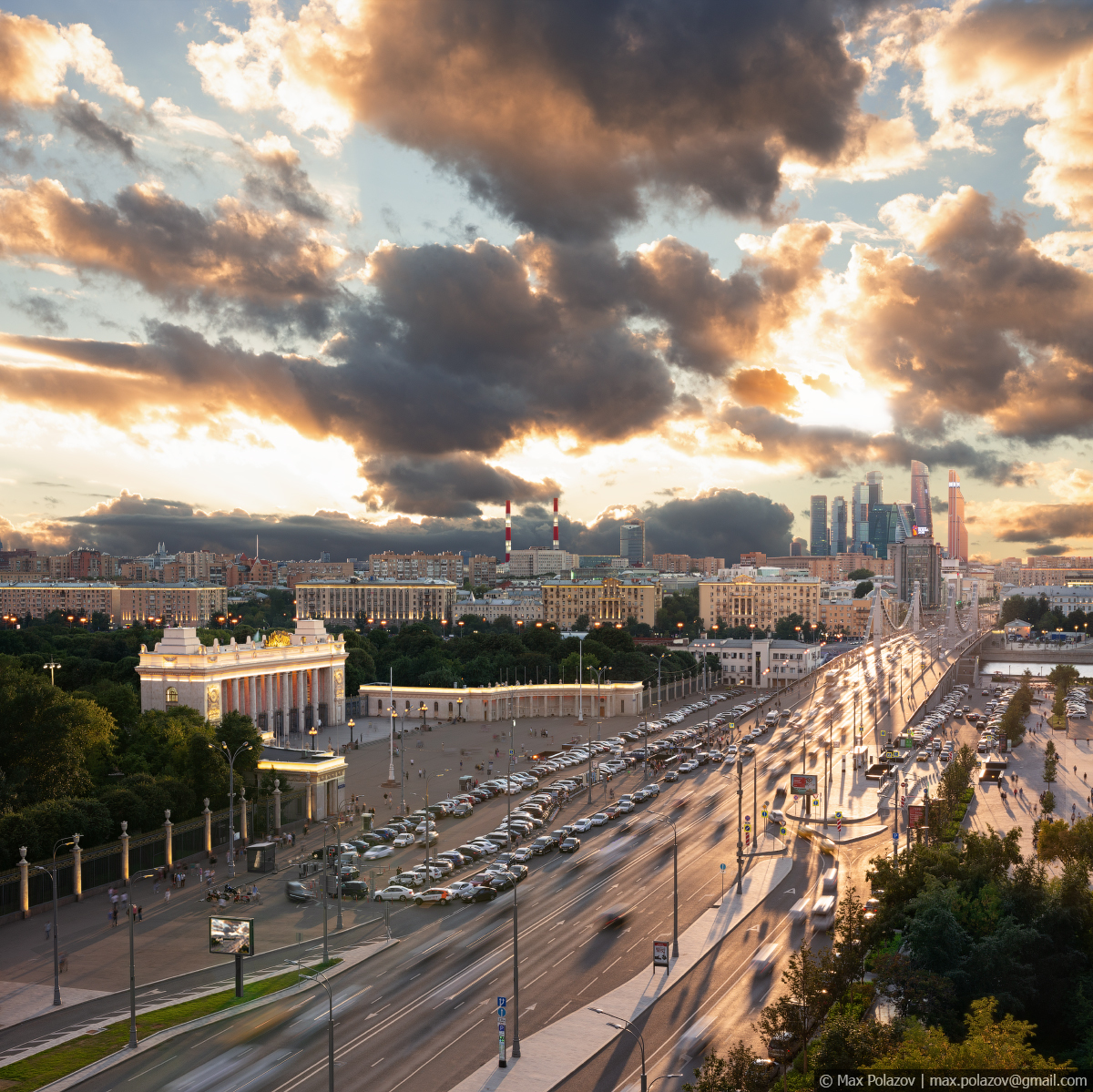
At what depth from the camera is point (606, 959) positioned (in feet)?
143

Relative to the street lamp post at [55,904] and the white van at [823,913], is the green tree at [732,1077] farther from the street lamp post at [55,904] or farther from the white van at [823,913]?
the street lamp post at [55,904]

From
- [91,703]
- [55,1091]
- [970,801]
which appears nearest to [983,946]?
[55,1091]

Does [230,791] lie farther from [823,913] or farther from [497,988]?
[823,913]

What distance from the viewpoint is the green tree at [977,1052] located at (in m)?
25.5

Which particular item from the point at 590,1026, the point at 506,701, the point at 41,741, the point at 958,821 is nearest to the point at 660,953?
the point at 590,1026

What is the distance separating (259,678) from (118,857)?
164 feet

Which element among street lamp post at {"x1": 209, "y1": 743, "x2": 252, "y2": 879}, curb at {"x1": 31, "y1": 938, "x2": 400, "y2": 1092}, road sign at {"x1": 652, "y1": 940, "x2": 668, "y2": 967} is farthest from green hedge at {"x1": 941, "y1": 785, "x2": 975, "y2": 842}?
street lamp post at {"x1": 209, "y1": 743, "x2": 252, "y2": 879}

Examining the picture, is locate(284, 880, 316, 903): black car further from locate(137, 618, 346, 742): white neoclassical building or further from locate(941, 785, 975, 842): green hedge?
locate(137, 618, 346, 742): white neoclassical building

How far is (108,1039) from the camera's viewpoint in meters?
36.0

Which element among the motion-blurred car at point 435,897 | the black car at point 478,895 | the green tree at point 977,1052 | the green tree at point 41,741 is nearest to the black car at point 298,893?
the motion-blurred car at point 435,897

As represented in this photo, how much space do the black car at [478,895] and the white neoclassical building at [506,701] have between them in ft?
224

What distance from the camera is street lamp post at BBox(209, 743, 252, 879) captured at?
197ft

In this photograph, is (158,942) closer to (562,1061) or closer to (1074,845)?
(562,1061)

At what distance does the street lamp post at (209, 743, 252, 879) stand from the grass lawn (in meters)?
18.9
